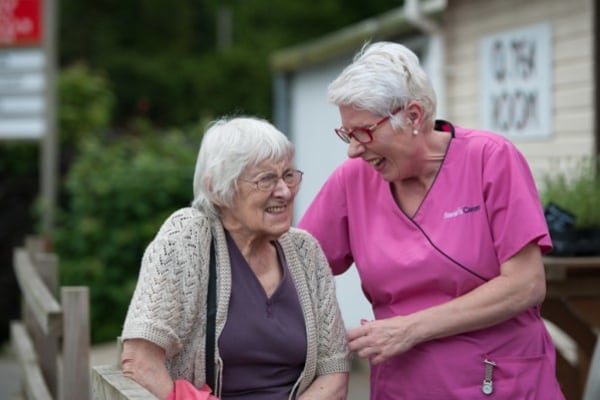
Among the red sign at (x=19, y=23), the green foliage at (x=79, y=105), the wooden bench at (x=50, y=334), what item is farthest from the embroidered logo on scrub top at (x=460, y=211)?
the green foliage at (x=79, y=105)

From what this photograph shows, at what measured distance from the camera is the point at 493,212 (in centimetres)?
330

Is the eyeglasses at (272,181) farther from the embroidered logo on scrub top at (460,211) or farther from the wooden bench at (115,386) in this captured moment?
the wooden bench at (115,386)

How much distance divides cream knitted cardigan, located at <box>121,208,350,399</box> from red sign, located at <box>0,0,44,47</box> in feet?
30.2

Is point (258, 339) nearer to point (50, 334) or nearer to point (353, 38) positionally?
point (50, 334)

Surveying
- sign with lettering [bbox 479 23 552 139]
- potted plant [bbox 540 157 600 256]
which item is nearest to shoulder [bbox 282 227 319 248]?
potted plant [bbox 540 157 600 256]

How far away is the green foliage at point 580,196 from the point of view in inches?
194

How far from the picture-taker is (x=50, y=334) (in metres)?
4.56

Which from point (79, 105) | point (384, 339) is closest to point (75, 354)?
point (384, 339)

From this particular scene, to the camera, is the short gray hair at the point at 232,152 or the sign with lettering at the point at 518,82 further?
the sign with lettering at the point at 518,82

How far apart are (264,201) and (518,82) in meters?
5.45

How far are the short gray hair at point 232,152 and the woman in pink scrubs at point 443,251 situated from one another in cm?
20

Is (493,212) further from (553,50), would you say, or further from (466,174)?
(553,50)

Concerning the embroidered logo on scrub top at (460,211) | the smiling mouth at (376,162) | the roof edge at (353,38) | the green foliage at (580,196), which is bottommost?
the green foliage at (580,196)

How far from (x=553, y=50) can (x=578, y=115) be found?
0.53m
